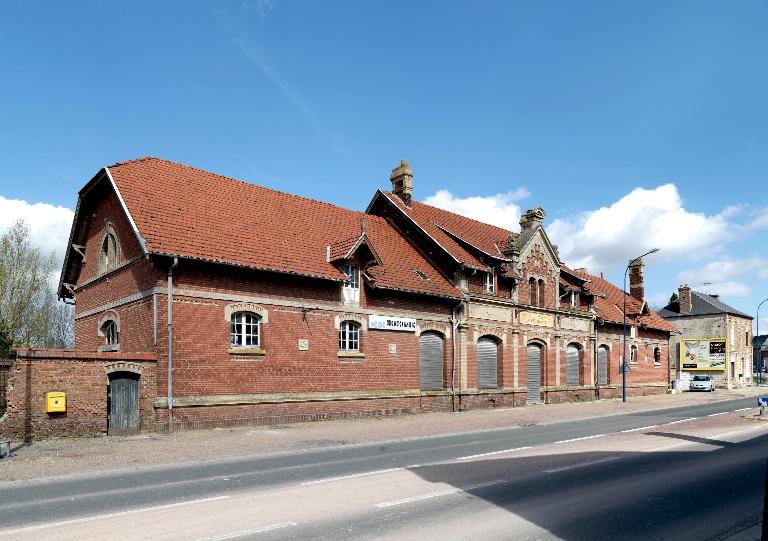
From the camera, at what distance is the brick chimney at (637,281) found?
49406 millimetres

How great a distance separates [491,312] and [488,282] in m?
1.54

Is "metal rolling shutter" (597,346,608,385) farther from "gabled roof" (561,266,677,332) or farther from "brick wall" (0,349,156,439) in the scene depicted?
"brick wall" (0,349,156,439)

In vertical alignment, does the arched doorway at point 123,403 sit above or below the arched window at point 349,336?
below

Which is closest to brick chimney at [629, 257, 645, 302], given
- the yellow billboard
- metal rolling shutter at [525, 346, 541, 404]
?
the yellow billboard

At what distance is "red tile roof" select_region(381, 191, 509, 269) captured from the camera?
29.1 meters

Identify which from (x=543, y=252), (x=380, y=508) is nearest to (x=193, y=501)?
(x=380, y=508)

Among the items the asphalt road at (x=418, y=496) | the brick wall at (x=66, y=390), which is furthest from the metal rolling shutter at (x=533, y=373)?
the brick wall at (x=66, y=390)

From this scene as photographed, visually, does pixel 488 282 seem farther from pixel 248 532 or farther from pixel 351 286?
pixel 248 532

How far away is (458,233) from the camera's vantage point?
31.0 meters

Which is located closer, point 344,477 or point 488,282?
point 344,477

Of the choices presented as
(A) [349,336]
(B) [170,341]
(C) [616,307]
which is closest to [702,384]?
(C) [616,307]

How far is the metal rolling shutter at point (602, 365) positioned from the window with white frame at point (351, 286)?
864 inches

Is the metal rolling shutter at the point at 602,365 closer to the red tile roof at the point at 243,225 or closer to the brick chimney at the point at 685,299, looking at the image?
the red tile roof at the point at 243,225

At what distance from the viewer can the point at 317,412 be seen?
864 inches
